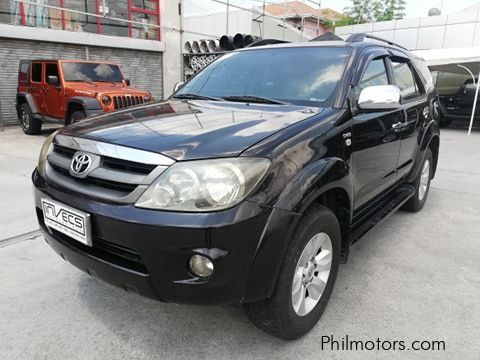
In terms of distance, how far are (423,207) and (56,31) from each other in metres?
11.1

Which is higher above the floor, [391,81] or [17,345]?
[391,81]

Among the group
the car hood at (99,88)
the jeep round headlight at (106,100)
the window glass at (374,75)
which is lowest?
the jeep round headlight at (106,100)

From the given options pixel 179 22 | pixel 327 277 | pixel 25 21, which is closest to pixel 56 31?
pixel 25 21

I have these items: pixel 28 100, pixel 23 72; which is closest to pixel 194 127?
pixel 28 100

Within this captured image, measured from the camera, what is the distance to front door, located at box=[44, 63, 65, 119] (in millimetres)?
8773

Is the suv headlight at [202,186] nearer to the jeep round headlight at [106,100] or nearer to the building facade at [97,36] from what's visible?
the jeep round headlight at [106,100]

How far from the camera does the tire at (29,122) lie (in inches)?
378

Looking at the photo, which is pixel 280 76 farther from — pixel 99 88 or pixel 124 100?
pixel 99 88

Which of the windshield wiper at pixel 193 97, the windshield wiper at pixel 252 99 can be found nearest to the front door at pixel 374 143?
the windshield wiper at pixel 252 99

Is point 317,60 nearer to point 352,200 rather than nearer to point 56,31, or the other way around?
point 352,200

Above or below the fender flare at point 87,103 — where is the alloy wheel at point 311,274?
below

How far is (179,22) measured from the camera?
14906 millimetres

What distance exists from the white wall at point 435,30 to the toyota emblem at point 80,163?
1560 cm

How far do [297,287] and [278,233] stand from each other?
0.45 meters
